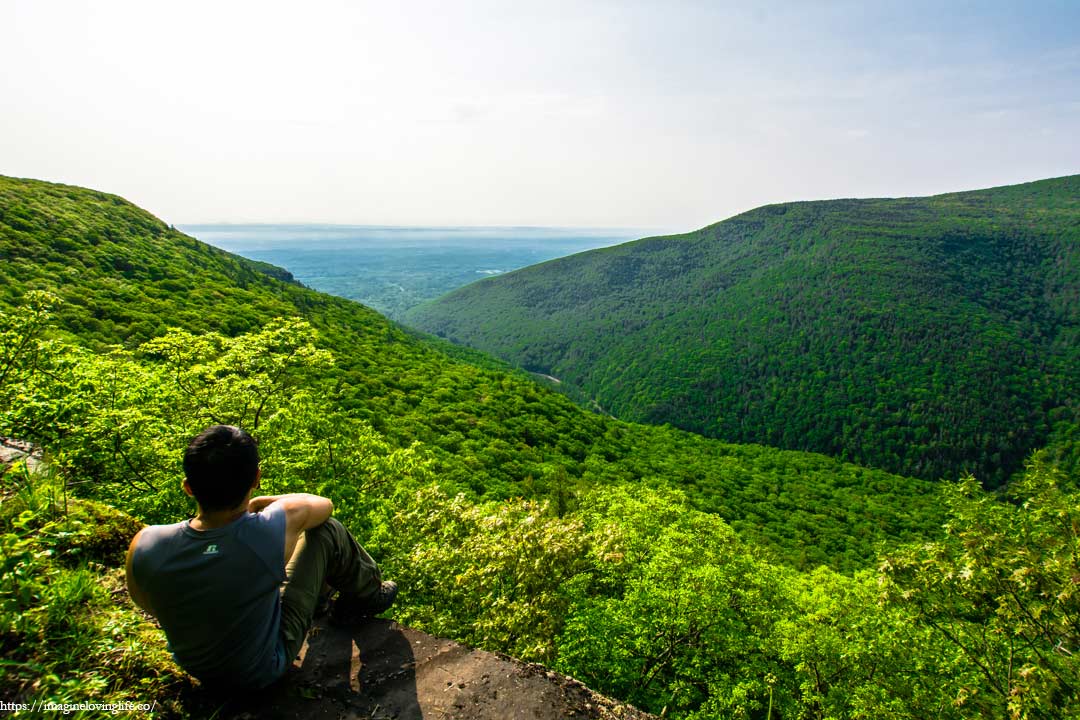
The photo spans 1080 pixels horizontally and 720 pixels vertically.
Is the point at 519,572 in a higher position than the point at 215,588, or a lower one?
lower

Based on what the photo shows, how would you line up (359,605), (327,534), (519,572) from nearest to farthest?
(327,534)
(359,605)
(519,572)

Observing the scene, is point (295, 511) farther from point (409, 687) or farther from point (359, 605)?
point (409, 687)

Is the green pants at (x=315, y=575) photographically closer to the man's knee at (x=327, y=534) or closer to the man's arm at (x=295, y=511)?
the man's knee at (x=327, y=534)

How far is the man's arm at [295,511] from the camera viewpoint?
4.26m

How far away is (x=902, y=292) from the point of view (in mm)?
170875

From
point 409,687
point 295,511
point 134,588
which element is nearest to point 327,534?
point 295,511

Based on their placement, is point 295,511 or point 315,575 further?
point 315,575

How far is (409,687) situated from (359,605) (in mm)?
1238

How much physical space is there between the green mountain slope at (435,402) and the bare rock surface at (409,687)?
26021 mm

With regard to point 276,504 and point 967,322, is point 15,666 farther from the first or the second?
point 967,322

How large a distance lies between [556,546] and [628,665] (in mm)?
4299

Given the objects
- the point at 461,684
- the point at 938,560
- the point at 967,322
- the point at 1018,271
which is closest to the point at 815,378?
the point at 967,322

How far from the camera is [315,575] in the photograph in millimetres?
4656

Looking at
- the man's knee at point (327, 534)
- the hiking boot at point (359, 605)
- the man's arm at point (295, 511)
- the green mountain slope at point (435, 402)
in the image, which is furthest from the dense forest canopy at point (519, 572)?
the green mountain slope at point (435, 402)
